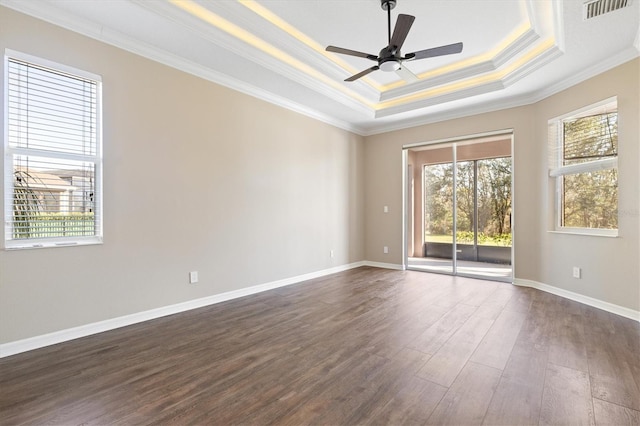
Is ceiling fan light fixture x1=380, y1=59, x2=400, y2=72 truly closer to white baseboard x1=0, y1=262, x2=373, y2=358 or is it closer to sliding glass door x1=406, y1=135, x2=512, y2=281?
sliding glass door x1=406, y1=135, x2=512, y2=281

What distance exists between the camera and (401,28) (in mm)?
2500

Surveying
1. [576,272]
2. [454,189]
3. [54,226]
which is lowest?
[576,272]

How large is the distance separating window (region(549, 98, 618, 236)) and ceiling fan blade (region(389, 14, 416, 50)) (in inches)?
112

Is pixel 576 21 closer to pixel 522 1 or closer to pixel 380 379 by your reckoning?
pixel 522 1

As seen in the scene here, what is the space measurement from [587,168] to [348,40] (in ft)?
11.2

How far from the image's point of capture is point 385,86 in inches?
197

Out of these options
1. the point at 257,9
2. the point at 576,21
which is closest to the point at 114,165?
the point at 257,9

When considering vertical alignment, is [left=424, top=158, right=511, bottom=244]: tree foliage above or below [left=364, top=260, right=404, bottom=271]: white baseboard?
above

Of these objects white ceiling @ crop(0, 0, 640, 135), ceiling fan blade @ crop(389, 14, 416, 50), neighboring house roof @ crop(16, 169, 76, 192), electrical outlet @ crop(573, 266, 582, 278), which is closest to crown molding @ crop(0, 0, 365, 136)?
white ceiling @ crop(0, 0, 640, 135)

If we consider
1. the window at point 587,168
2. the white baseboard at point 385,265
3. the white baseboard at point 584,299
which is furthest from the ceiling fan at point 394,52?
the white baseboard at point 385,265

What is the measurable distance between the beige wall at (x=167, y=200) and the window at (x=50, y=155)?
107mm

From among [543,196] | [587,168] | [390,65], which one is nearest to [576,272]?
[543,196]

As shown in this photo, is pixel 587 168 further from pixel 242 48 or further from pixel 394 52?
pixel 242 48

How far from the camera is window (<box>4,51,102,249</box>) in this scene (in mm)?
2486
